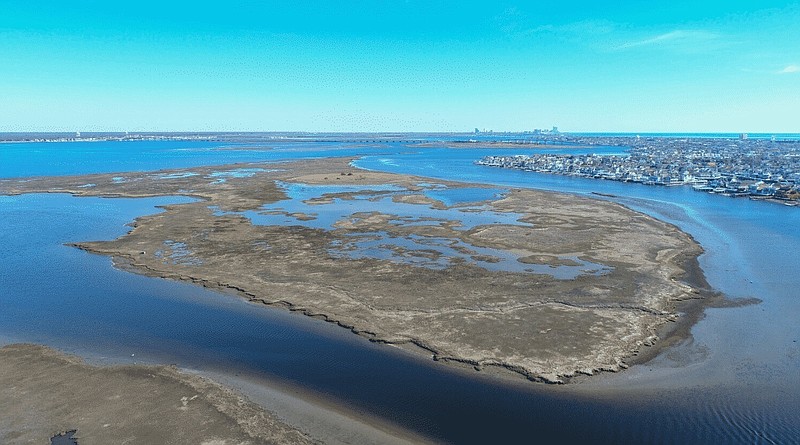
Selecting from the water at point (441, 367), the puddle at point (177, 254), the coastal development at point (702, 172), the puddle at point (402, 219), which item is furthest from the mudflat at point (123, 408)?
the coastal development at point (702, 172)

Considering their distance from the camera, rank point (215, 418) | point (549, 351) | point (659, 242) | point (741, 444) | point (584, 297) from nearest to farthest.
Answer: point (741, 444) < point (215, 418) < point (549, 351) < point (584, 297) < point (659, 242)

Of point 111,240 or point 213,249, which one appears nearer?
point 213,249

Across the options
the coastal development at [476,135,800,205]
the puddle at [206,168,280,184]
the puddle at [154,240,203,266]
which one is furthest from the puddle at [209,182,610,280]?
the coastal development at [476,135,800,205]

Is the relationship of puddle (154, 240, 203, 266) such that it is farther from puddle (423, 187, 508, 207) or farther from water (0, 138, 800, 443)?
puddle (423, 187, 508, 207)

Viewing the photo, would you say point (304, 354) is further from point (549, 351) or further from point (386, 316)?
point (549, 351)

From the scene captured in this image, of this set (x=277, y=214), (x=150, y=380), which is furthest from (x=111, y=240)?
(x=150, y=380)

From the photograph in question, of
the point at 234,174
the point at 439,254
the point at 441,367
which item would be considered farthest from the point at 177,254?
the point at 234,174
